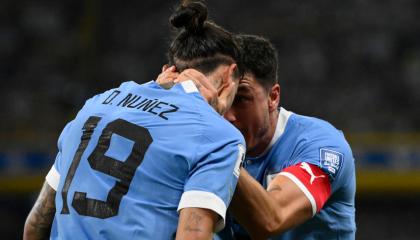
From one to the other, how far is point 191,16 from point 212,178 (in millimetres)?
579

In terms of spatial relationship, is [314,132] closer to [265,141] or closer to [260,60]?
[265,141]

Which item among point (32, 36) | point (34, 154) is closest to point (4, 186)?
point (34, 154)

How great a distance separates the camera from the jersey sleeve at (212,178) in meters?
2.20

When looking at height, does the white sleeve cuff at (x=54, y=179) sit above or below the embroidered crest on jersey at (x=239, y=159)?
below

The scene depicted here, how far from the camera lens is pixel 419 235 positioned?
1020 centimetres

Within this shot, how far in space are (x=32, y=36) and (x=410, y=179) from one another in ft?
16.6

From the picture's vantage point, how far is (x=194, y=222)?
7.19ft

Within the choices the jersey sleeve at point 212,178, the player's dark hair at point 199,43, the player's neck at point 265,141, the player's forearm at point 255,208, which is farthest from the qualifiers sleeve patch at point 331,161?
the jersey sleeve at point 212,178

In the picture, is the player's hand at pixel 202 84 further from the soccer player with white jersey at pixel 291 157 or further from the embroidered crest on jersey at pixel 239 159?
the soccer player with white jersey at pixel 291 157

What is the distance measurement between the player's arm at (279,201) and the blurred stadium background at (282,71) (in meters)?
6.50

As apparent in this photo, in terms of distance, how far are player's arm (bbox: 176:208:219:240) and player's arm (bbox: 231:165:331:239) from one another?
433 millimetres

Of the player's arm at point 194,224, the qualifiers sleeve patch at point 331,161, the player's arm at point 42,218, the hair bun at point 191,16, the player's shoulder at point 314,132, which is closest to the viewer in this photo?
the player's arm at point 194,224

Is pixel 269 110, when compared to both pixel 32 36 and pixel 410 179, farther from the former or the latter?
pixel 32 36

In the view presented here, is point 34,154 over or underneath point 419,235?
over
